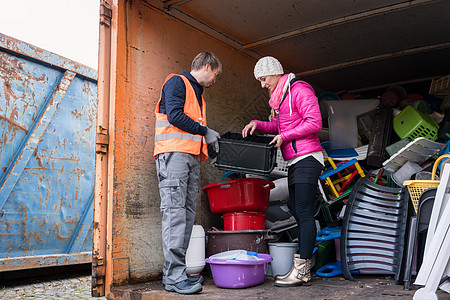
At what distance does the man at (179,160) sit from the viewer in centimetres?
284

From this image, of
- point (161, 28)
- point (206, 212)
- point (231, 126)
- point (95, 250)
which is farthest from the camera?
point (231, 126)

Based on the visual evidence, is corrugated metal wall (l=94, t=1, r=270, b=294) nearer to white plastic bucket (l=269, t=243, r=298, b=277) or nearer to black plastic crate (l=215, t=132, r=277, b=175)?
black plastic crate (l=215, t=132, r=277, b=175)

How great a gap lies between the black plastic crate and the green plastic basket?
6.89ft

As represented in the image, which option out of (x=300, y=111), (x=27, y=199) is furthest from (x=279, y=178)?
(x=27, y=199)

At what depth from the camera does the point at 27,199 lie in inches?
175

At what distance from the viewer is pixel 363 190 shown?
11.3 feet

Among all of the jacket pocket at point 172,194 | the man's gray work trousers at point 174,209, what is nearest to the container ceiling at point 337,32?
the man's gray work trousers at point 174,209

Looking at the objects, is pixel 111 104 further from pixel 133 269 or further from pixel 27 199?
pixel 27 199

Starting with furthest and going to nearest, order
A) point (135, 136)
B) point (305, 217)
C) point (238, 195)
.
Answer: point (238, 195) < point (135, 136) < point (305, 217)

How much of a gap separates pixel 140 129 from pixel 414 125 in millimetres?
3044

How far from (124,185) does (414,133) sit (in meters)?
3.21

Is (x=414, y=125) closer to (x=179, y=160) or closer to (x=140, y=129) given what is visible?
(x=179, y=160)

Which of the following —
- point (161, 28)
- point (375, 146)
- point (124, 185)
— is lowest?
Result: point (124, 185)

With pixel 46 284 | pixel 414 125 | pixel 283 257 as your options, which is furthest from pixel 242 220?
pixel 46 284
